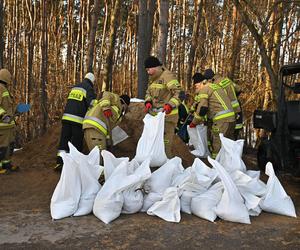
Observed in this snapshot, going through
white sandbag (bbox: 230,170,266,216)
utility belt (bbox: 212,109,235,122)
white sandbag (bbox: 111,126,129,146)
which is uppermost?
utility belt (bbox: 212,109,235,122)

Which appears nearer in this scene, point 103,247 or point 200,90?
point 103,247

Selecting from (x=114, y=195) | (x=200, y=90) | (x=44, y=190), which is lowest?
(x=44, y=190)

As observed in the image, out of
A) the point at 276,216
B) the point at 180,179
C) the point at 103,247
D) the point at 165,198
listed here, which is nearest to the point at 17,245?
the point at 103,247

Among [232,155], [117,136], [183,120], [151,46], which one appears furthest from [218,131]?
[151,46]

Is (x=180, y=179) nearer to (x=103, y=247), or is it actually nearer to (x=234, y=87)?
(x=103, y=247)

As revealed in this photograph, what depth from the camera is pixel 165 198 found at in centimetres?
372

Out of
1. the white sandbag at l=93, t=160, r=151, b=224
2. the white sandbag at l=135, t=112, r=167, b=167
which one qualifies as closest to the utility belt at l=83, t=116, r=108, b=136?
the white sandbag at l=135, t=112, r=167, b=167

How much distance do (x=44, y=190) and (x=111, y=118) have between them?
4.64 feet

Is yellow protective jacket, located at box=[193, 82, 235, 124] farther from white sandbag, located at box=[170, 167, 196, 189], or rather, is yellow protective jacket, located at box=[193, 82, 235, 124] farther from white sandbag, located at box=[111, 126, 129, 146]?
white sandbag, located at box=[170, 167, 196, 189]

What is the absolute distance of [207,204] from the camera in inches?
148

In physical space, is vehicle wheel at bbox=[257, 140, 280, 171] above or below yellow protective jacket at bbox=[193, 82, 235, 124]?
below

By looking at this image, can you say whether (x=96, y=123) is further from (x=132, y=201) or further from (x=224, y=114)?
(x=224, y=114)

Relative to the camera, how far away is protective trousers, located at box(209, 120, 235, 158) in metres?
6.12

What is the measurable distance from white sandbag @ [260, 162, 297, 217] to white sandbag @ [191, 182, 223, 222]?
0.51 meters
